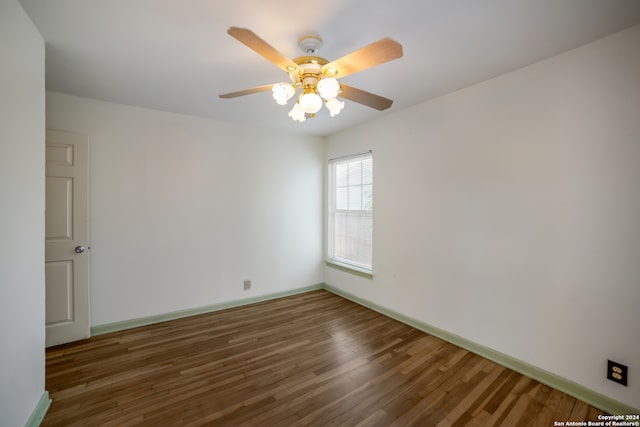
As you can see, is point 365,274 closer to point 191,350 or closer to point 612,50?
point 191,350

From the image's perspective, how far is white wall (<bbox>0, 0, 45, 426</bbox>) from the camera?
132 centimetres

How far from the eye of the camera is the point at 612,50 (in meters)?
1.72

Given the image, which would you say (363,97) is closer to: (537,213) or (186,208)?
(537,213)

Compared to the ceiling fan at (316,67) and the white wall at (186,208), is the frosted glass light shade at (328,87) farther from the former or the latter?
the white wall at (186,208)

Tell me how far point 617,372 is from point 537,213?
1114mm

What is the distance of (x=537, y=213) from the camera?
2.05 meters

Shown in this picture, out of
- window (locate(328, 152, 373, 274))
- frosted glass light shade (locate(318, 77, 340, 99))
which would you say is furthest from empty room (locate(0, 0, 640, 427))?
window (locate(328, 152, 373, 274))

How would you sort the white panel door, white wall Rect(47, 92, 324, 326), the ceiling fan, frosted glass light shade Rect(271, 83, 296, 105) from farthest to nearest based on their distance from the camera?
1. white wall Rect(47, 92, 324, 326)
2. the white panel door
3. frosted glass light shade Rect(271, 83, 296, 105)
4. the ceiling fan

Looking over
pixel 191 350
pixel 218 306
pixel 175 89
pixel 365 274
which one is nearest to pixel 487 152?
pixel 365 274

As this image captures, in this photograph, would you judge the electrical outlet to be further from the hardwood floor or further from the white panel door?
the white panel door

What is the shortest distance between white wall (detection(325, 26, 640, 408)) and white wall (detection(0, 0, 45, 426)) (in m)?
3.10

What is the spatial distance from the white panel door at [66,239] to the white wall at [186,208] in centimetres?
13

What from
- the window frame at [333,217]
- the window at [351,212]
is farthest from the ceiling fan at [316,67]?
the window frame at [333,217]

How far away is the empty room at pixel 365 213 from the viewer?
1.54 m
